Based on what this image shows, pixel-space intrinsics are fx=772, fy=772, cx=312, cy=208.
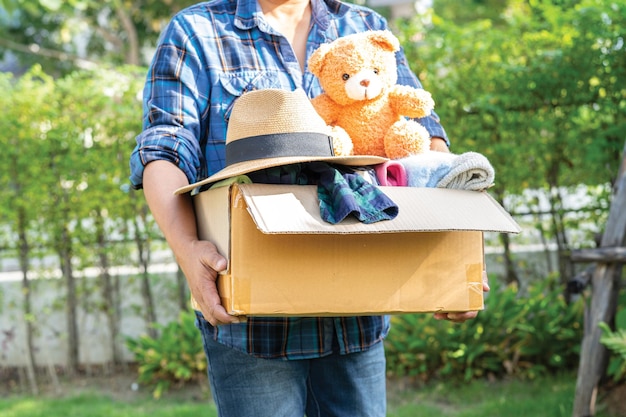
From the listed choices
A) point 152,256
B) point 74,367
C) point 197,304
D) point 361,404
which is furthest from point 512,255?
point 197,304

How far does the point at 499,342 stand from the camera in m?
5.01

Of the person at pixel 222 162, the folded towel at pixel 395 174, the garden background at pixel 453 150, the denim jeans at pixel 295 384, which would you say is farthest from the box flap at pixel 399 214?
the garden background at pixel 453 150

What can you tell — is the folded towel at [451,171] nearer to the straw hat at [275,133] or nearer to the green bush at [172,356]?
the straw hat at [275,133]

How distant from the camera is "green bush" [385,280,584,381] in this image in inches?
193

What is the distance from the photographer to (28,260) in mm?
5703

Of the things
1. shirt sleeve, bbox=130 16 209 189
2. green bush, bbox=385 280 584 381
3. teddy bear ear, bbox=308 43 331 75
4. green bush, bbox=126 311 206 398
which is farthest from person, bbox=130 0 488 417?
green bush, bbox=126 311 206 398

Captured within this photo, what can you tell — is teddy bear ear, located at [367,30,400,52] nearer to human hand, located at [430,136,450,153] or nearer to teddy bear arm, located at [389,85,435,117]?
teddy bear arm, located at [389,85,435,117]

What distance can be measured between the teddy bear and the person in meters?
0.14

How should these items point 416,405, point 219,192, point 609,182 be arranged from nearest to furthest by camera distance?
point 219,192 → point 416,405 → point 609,182

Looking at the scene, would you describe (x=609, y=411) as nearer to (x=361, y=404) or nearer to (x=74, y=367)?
(x=361, y=404)

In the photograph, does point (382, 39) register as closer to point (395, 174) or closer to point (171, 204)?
point (395, 174)

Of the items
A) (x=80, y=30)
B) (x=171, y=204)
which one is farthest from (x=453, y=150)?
(x=80, y=30)

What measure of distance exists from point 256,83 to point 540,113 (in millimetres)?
3461

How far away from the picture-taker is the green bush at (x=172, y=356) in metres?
5.18
